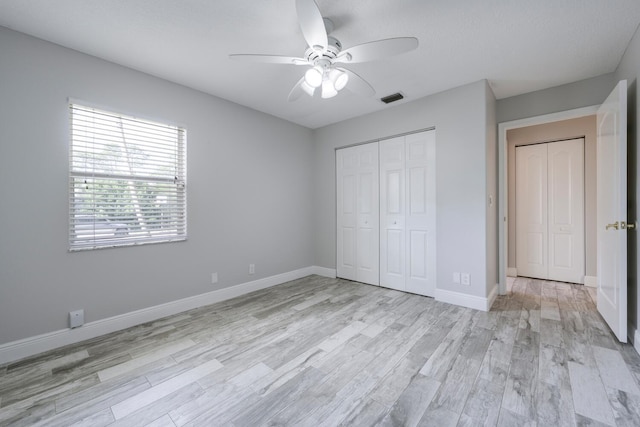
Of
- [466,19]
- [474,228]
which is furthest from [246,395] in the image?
[466,19]

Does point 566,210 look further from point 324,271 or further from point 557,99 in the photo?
point 324,271

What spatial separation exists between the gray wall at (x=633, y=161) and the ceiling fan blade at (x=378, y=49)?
195 cm

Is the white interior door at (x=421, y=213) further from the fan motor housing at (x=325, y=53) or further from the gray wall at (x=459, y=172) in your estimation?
Result: the fan motor housing at (x=325, y=53)

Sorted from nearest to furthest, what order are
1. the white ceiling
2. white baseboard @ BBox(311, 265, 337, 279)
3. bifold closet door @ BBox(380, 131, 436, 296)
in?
the white ceiling, bifold closet door @ BBox(380, 131, 436, 296), white baseboard @ BBox(311, 265, 337, 279)

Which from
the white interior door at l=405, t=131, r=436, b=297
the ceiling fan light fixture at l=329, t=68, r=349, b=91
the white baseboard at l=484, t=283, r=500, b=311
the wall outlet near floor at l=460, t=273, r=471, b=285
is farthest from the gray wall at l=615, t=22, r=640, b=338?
the ceiling fan light fixture at l=329, t=68, r=349, b=91

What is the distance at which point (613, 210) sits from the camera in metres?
2.29

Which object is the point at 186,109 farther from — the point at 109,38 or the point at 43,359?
the point at 43,359

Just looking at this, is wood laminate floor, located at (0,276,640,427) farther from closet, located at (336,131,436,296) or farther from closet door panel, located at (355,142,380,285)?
closet door panel, located at (355,142,380,285)

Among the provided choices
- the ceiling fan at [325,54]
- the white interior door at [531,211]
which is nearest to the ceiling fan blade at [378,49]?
the ceiling fan at [325,54]

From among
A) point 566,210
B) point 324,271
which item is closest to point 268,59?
point 324,271

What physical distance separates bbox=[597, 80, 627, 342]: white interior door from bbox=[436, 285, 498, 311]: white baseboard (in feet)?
3.03

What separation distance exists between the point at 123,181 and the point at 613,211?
442 cm

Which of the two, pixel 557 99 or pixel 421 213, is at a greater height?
pixel 557 99

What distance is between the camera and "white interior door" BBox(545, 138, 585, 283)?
12.7 ft
